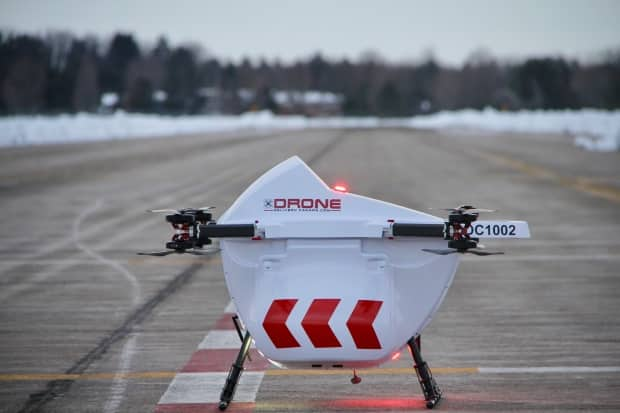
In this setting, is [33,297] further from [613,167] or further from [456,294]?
[613,167]

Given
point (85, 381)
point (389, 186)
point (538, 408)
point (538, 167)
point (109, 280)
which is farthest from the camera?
point (538, 167)

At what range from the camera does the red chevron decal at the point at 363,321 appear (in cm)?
533

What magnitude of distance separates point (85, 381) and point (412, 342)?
8.03 ft

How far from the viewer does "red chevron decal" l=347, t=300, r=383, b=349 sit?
5.33 metres

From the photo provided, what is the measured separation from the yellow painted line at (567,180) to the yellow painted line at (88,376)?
15679 millimetres

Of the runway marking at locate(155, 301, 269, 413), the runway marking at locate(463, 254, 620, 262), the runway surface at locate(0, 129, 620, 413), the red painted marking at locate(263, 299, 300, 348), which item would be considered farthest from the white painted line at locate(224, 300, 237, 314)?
the runway marking at locate(463, 254, 620, 262)

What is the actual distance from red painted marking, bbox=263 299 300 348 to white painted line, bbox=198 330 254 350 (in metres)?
2.48

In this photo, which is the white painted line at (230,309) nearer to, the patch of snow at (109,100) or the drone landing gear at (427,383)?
the drone landing gear at (427,383)

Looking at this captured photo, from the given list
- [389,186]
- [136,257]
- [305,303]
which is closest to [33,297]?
[136,257]

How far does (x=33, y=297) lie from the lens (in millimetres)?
10422

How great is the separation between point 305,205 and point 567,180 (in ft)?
75.5

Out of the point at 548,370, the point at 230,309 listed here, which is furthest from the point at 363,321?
the point at 230,309

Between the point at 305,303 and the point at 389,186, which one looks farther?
the point at 389,186

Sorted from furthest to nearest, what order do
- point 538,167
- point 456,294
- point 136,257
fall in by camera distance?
point 538,167
point 136,257
point 456,294
